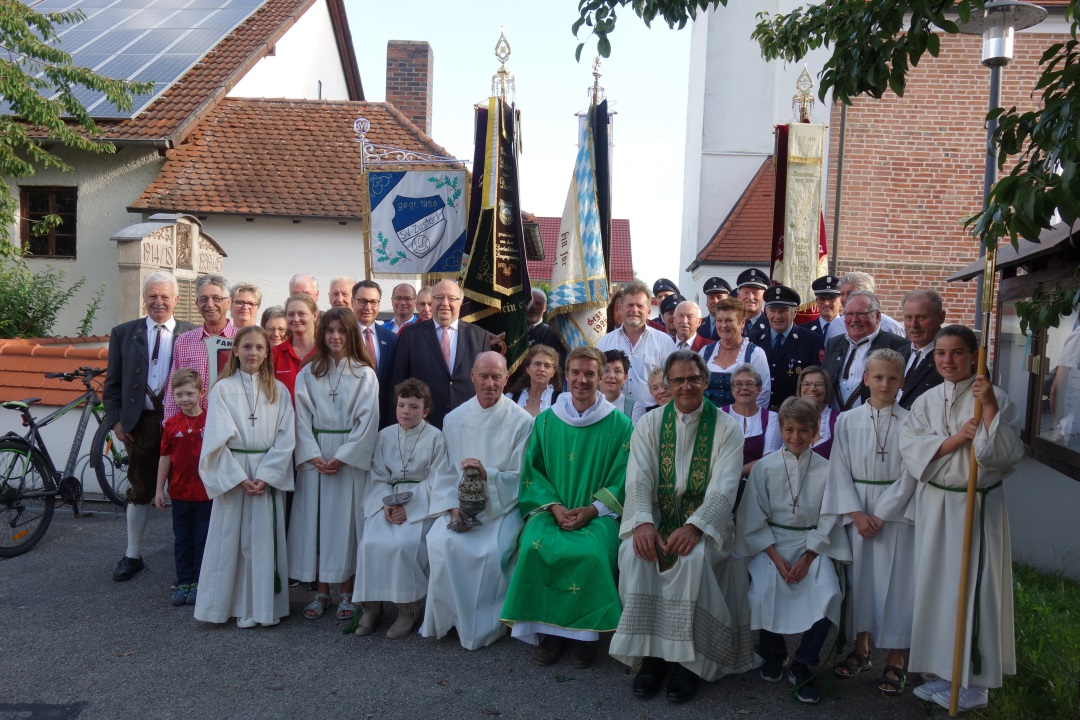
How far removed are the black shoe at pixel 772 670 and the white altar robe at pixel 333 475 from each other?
2622 mm

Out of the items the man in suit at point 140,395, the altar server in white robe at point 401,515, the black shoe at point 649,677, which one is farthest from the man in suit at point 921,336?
the man in suit at point 140,395

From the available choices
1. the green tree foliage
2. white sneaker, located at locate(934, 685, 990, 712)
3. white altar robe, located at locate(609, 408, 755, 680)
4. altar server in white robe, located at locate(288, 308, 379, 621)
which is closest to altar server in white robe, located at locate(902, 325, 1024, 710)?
white sneaker, located at locate(934, 685, 990, 712)

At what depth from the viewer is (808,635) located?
15.6 ft

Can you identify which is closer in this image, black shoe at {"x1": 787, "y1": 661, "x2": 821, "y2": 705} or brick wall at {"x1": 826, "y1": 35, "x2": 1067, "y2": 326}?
black shoe at {"x1": 787, "y1": 661, "x2": 821, "y2": 705}

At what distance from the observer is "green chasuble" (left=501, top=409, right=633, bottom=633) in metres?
5.13

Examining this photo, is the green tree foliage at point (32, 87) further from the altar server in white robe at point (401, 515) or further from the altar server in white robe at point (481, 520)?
the altar server in white robe at point (481, 520)

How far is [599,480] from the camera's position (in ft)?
18.3

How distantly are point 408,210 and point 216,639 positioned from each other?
4.06 meters

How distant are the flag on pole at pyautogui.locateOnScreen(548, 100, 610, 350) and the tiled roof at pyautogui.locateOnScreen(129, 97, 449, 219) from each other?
10905mm

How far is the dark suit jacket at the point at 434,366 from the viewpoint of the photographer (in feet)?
21.9

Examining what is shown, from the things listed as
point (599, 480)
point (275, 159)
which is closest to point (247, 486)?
point (599, 480)

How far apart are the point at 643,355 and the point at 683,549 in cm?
240

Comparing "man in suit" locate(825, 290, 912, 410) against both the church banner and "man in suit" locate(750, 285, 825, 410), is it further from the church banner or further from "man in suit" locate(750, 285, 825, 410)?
the church banner

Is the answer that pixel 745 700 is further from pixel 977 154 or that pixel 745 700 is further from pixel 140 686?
pixel 977 154
